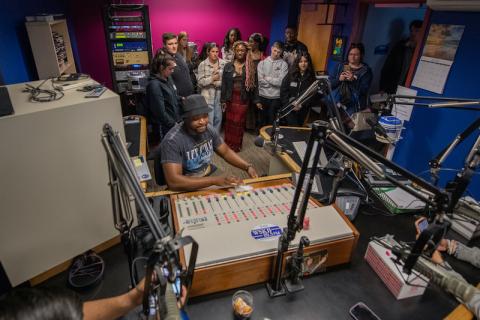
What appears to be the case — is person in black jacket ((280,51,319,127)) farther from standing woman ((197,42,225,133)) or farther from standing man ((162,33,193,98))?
standing man ((162,33,193,98))

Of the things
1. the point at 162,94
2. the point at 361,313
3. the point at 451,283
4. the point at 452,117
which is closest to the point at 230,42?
the point at 162,94

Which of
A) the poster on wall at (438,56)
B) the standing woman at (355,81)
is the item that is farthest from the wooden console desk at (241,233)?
the standing woman at (355,81)

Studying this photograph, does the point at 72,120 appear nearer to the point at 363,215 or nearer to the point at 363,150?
the point at 363,150

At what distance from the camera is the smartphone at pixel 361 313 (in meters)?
1.28

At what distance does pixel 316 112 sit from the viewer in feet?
17.8

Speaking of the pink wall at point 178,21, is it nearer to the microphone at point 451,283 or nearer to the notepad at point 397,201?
the notepad at point 397,201

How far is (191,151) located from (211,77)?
8.58 ft

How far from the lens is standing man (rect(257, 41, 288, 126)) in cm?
465

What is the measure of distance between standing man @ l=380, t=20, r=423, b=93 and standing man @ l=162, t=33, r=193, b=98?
3154mm

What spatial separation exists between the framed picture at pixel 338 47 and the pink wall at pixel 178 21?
2.03 metres

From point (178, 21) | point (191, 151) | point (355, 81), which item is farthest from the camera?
point (178, 21)

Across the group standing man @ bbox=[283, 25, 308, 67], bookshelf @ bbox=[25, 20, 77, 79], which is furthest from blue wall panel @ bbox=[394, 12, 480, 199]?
bookshelf @ bbox=[25, 20, 77, 79]

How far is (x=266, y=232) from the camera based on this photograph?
1.43 metres

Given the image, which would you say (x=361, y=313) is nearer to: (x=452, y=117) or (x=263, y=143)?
(x=263, y=143)
